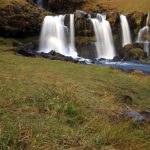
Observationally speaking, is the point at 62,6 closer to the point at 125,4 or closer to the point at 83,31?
the point at 125,4

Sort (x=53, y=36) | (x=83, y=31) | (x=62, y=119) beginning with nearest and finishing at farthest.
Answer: (x=62, y=119) < (x=53, y=36) < (x=83, y=31)

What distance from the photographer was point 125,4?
2340 inches

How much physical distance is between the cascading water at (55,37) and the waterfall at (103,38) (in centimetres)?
289

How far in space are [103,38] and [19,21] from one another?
10.0m

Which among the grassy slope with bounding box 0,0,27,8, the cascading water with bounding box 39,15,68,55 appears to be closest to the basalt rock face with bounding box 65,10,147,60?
the cascading water with bounding box 39,15,68,55

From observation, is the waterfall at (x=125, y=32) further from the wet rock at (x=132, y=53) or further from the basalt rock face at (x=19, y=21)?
the basalt rock face at (x=19, y=21)

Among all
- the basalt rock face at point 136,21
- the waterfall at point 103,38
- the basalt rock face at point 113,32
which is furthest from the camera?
the basalt rock face at point 136,21

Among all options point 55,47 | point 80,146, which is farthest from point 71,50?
point 80,146

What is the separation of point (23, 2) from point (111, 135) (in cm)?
3688

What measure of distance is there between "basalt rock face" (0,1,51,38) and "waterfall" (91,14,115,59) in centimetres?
659

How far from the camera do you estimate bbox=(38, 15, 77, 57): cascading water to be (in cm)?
4259

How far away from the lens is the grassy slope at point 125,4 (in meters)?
56.0

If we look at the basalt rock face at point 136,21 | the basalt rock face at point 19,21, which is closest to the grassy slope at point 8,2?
the basalt rock face at point 19,21

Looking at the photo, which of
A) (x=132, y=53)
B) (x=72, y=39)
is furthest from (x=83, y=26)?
(x=132, y=53)
